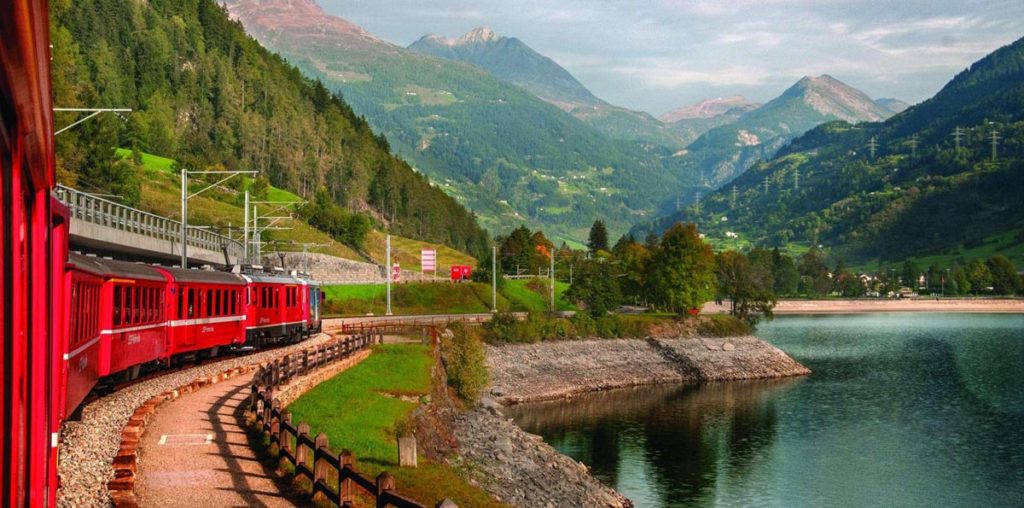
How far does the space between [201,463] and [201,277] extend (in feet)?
61.4

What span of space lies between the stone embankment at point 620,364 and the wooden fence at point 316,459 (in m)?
55.6

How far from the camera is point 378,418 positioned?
35875 millimetres

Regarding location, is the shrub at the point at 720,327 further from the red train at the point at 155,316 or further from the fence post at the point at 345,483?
the fence post at the point at 345,483

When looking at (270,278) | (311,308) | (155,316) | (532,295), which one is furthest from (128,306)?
(532,295)

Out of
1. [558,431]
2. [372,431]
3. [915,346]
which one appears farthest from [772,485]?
[915,346]

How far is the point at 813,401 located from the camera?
286 feet

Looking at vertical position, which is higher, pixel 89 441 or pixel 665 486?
pixel 89 441

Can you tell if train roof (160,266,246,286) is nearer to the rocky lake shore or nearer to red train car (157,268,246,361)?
red train car (157,268,246,361)

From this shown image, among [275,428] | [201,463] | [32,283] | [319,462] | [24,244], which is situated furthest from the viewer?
[275,428]

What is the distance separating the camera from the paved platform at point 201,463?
63.7 feet

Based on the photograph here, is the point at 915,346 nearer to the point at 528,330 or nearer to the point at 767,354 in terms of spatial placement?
the point at 767,354

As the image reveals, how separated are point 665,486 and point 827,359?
74782 millimetres

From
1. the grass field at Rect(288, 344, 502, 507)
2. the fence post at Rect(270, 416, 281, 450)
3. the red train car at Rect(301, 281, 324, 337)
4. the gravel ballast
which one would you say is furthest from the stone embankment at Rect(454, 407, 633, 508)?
the red train car at Rect(301, 281, 324, 337)

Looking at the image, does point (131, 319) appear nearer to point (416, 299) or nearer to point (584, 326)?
point (584, 326)
